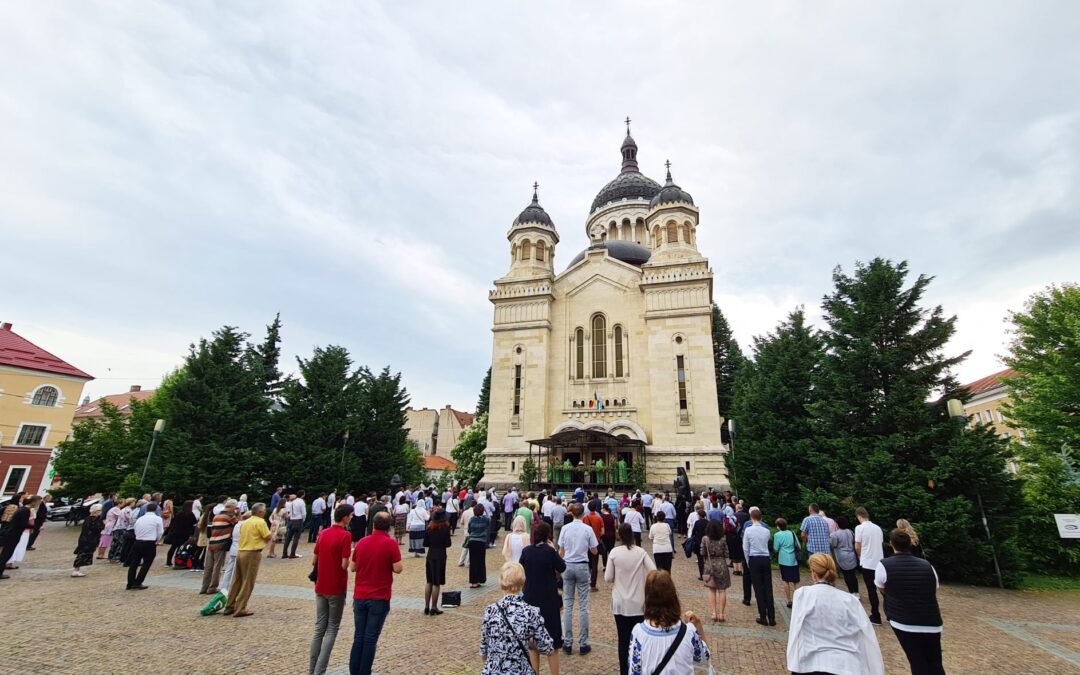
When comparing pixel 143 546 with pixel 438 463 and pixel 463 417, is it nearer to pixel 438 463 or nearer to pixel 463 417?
pixel 438 463

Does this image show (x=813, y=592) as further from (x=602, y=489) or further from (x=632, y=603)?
(x=602, y=489)

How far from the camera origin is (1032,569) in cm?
1269

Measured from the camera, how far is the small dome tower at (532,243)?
36.6 meters

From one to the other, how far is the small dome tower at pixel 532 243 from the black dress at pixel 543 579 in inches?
1227

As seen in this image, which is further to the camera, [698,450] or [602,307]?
[602,307]

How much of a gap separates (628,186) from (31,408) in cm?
5012

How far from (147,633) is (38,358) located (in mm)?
37223

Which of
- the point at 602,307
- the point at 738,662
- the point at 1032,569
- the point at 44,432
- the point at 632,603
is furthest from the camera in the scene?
the point at 602,307

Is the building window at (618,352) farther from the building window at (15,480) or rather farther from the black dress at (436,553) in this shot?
the building window at (15,480)

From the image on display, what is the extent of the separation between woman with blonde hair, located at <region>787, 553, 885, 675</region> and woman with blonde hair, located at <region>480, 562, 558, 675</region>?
2.05 m

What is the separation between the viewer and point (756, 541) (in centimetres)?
827

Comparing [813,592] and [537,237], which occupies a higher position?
[537,237]

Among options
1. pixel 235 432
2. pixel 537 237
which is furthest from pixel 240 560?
pixel 537 237

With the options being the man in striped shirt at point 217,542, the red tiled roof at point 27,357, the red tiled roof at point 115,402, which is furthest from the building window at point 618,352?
the red tiled roof at point 115,402
